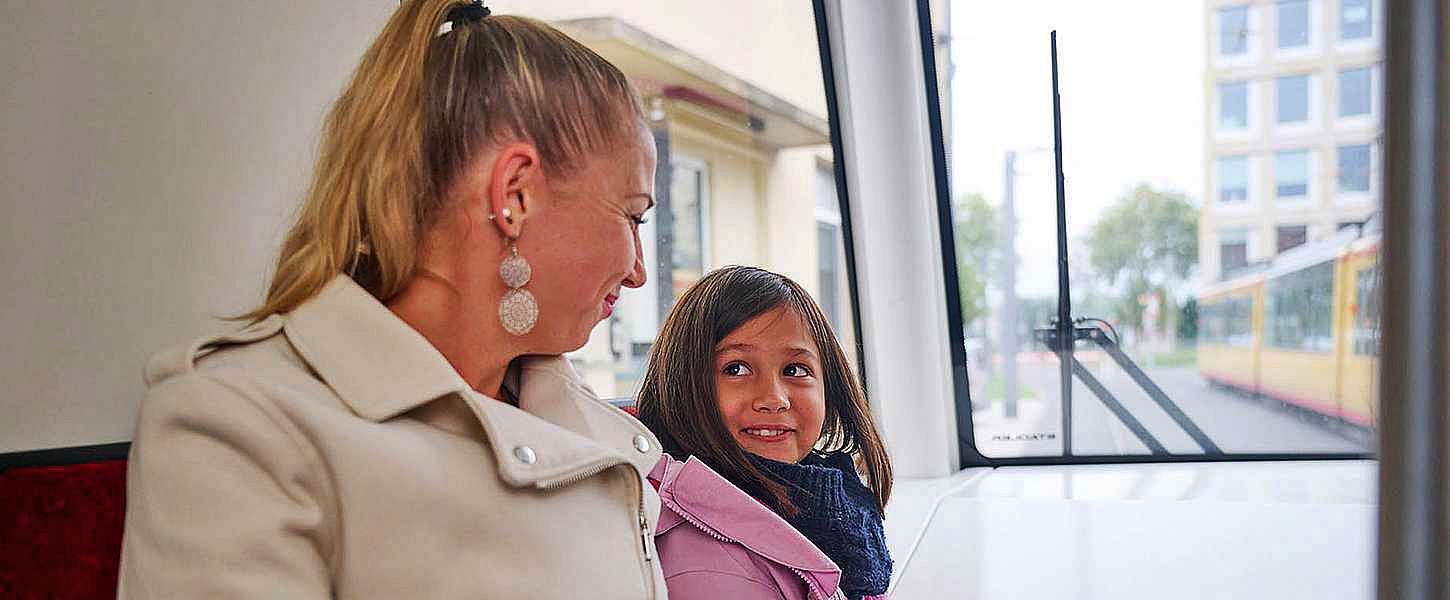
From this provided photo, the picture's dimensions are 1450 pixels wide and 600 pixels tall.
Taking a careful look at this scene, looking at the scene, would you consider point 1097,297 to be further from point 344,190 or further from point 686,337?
point 344,190

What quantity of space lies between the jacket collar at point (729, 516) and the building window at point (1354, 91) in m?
2.30

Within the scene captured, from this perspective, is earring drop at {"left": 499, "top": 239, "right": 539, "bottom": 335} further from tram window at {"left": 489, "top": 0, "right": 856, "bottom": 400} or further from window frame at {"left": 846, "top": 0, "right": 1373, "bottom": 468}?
window frame at {"left": 846, "top": 0, "right": 1373, "bottom": 468}

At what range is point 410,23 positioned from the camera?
3.47 ft

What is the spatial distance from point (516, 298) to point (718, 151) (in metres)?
1.89

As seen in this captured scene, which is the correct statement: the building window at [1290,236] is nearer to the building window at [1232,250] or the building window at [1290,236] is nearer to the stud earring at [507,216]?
the building window at [1232,250]

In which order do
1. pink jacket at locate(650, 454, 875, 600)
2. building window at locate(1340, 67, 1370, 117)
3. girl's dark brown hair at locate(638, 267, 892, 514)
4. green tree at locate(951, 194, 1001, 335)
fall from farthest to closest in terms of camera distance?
green tree at locate(951, 194, 1001, 335), building window at locate(1340, 67, 1370, 117), girl's dark brown hair at locate(638, 267, 892, 514), pink jacket at locate(650, 454, 875, 600)

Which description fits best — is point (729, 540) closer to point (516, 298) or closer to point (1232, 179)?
point (516, 298)

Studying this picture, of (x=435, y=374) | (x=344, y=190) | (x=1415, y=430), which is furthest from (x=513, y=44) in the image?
(x=1415, y=430)

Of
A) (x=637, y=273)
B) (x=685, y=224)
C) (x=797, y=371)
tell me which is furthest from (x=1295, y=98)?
(x=637, y=273)

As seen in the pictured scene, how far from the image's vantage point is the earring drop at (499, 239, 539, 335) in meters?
1.06

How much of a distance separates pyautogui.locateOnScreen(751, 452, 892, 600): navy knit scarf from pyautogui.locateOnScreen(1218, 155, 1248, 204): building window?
2.06 metres

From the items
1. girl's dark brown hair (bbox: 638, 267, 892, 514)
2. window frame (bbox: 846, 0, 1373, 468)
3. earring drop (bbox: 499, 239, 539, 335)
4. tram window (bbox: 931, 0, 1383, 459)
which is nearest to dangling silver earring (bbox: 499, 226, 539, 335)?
earring drop (bbox: 499, 239, 539, 335)

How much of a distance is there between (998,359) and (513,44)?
267 centimetres

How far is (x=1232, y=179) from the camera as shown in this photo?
10.2 feet
